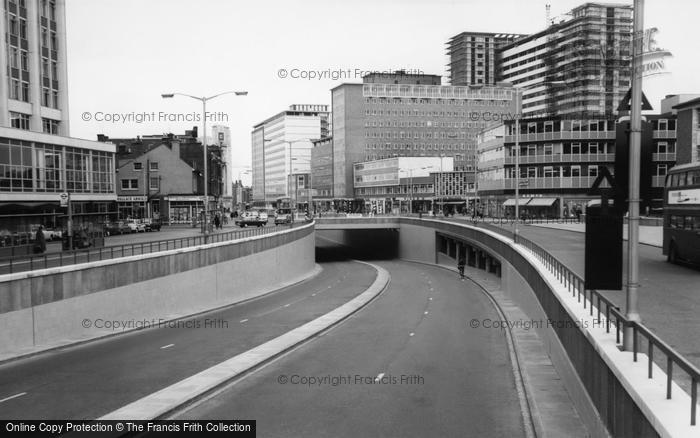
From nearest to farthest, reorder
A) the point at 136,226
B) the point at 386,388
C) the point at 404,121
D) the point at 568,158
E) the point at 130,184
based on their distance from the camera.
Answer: the point at 386,388, the point at 136,226, the point at 130,184, the point at 568,158, the point at 404,121

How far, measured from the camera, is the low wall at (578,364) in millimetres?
9578

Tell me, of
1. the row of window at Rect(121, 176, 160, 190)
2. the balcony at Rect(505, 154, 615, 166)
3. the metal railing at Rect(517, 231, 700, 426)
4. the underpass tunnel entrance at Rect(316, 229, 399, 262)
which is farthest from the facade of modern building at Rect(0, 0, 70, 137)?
the balcony at Rect(505, 154, 615, 166)

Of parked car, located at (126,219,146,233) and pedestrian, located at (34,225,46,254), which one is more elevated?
pedestrian, located at (34,225,46,254)

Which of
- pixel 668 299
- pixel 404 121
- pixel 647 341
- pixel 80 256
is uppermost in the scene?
pixel 404 121

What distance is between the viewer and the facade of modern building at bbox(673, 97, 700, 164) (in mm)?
67125

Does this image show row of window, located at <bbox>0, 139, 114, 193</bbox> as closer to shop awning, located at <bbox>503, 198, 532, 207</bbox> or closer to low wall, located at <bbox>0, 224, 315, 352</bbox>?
low wall, located at <bbox>0, 224, 315, 352</bbox>

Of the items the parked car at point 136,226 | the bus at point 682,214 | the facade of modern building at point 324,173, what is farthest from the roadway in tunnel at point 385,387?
the facade of modern building at point 324,173

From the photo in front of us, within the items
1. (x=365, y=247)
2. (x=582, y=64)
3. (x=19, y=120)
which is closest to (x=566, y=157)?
(x=365, y=247)

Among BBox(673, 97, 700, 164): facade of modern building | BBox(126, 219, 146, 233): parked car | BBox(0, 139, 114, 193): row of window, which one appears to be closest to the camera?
BBox(0, 139, 114, 193): row of window

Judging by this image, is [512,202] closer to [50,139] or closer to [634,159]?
[50,139]

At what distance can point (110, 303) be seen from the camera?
28.3 m

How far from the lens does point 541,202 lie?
95.8m
